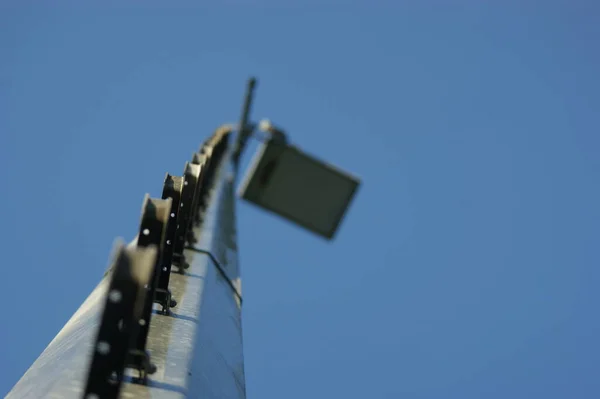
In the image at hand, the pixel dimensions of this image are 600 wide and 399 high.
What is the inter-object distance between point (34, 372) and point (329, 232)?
7.57 m

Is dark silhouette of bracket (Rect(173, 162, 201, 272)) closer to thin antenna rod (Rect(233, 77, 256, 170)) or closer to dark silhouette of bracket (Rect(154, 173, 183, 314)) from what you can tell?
dark silhouette of bracket (Rect(154, 173, 183, 314))

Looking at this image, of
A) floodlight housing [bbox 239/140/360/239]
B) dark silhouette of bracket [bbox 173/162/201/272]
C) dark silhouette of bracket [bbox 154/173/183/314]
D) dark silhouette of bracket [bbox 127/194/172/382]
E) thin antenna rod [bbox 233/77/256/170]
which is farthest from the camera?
thin antenna rod [bbox 233/77/256/170]

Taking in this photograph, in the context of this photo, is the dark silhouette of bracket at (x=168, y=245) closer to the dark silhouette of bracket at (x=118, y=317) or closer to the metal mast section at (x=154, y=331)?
the metal mast section at (x=154, y=331)

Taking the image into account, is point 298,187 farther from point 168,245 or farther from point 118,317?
point 118,317

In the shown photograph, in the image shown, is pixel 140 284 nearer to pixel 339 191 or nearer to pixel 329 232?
pixel 339 191

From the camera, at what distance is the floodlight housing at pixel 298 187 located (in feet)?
32.7

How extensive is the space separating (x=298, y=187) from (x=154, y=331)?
6.40 m

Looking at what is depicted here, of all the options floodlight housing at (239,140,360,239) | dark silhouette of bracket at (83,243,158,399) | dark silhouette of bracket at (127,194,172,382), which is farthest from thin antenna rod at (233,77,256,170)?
dark silhouette of bracket at (83,243,158,399)

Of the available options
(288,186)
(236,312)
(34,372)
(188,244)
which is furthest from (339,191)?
(34,372)

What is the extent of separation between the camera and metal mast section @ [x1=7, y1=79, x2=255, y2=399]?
8.23 ft

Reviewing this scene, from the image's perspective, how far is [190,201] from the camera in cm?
531

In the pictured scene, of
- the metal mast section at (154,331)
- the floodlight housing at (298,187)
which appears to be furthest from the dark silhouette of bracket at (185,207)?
the floodlight housing at (298,187)

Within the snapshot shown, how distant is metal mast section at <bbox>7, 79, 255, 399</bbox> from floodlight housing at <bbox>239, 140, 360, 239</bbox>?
4.04 meters

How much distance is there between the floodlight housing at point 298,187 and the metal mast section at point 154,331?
159 inches
